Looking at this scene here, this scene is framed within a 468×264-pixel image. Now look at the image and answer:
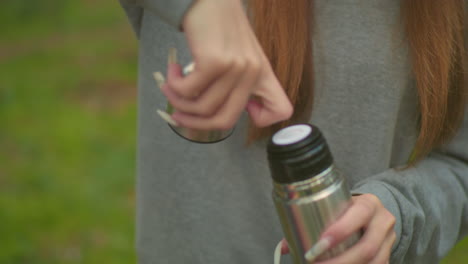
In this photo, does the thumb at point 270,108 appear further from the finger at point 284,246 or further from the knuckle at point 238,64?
the finger at point 284,246

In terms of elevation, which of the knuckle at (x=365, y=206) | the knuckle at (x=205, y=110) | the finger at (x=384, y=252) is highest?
the knuckle at (x=205, y=110)

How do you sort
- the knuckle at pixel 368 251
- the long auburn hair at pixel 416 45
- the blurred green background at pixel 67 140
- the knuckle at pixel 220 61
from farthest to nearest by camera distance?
the blurred green background at pixel 67 140 < the long auburn hair at pixel 416 45 < the knuckle at pixel 368 251 < the knuckle at pixel 220 61

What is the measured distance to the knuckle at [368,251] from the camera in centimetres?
53

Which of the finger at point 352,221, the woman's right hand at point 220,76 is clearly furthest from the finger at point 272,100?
the finger at point 352,221

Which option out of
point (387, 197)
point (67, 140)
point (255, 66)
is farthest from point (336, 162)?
point (67, 140)

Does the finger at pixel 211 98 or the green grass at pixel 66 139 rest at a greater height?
the finger at pixel 211 98

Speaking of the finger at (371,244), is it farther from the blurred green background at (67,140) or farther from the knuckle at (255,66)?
the blurred green background at (67,140)


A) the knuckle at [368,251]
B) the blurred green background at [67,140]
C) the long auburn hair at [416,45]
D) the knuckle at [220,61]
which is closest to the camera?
the knuckle at [220,61]

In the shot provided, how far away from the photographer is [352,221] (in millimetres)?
515

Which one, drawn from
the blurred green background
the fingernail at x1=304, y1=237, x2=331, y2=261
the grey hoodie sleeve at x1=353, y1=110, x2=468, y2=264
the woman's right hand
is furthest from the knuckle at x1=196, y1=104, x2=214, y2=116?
the blurred green background

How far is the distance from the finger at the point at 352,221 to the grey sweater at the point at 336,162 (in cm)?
8

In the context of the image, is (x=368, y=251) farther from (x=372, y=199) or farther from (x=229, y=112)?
(x=229, y=112)

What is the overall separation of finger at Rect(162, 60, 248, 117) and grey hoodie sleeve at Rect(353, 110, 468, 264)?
0.26 meters

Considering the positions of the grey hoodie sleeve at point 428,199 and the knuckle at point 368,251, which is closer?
the knuckle at point 368,251
